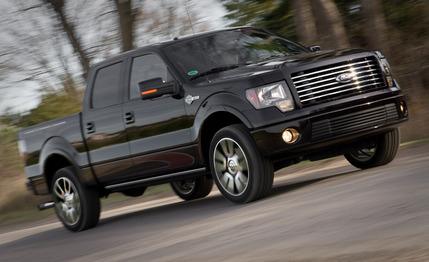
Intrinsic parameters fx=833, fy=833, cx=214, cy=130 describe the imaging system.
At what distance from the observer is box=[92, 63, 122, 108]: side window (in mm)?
10191

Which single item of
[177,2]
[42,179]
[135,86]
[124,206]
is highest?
[177,2]

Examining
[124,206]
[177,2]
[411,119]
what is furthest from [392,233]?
[177,2]

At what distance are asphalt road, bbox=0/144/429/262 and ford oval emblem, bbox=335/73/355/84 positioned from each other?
106 cm

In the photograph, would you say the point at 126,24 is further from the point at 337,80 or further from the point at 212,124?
the point at 337,80

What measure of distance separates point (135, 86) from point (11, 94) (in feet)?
51.4

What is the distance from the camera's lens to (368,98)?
880 centimetres

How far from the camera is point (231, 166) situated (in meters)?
8.76

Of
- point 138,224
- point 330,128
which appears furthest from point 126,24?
point 330,128

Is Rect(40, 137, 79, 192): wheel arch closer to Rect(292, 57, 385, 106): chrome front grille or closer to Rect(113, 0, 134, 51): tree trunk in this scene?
Rect(292, 57, 385, 106): chrome front grille

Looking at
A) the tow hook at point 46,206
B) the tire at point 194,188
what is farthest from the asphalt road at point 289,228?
the tire at point 194,188

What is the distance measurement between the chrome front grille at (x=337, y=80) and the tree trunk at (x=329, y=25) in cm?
900

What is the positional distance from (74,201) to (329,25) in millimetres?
9272

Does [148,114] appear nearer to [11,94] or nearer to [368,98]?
[368,98]

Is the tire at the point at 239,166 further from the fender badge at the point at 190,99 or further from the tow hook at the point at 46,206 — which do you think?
the tow hook at the point at 46,206
